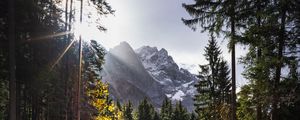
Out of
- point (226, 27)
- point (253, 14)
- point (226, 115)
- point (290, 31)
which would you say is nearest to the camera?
point (290, 31)

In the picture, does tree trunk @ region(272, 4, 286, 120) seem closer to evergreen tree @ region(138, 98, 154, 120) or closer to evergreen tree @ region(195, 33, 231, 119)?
evergreen tree @ region(195, 33, 231, 119)

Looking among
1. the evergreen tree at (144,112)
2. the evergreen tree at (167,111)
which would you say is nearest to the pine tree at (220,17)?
the evergreen tree at (167,111)

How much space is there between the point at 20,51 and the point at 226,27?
10473 mm

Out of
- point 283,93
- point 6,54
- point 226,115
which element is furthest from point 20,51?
point 283,93

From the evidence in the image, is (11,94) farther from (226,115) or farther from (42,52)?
(226,115)

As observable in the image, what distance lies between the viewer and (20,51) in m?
17.3

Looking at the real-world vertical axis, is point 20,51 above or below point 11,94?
above

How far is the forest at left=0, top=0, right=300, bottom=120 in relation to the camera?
12.5 metres

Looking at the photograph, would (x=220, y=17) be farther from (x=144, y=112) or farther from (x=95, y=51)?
(x=144, y=112)

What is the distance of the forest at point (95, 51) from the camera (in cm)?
1251

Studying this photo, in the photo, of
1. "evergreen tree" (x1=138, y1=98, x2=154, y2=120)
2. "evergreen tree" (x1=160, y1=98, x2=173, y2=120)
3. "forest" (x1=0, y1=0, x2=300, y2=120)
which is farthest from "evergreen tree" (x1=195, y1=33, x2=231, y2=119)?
"evergreen tree" (x1=138, y1=98, x2=154, y2=120)

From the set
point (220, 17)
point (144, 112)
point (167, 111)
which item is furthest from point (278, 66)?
point (144, 112)

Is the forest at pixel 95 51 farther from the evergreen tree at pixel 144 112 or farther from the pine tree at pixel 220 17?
the evergreen tree at pixel 144 112

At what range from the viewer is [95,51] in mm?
24578
